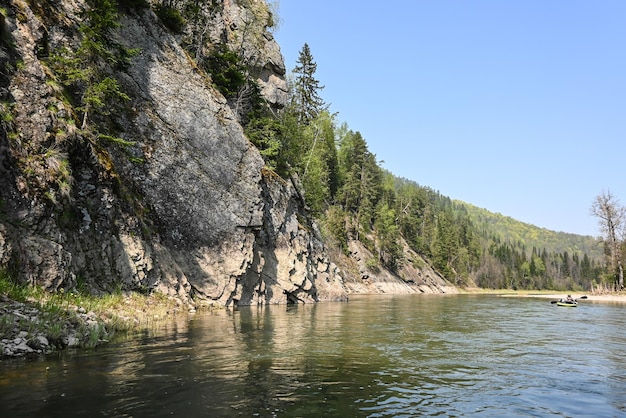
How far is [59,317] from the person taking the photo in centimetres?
1557

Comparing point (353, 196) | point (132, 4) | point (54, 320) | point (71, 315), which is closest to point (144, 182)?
point (132, 4)

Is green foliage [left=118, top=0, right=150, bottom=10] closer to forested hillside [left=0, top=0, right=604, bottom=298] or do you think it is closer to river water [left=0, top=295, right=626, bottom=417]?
forested hillside [left=0, top=0, right=604, bottom=298]

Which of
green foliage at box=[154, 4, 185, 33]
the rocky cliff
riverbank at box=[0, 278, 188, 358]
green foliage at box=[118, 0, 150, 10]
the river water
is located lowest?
the river water

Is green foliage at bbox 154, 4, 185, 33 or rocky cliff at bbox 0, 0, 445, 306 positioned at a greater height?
green foliage at bbox 154, 4, 185, 33

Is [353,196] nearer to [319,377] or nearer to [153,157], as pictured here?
[153,157]

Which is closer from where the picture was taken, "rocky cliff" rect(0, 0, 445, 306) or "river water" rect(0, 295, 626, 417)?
"river water" rect(0, 295, 626, 417)

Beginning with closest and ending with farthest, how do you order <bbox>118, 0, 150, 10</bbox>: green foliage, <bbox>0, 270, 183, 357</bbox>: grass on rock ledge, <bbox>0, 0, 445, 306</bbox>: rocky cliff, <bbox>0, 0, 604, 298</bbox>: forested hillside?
<bbox>0, 270, 183, 357</bbox>: grass on rock ledge → <bbox>0, 0, 445, 306</bbox>: rocky cliff → <bbox>0, 0, 604, 298</bbox>: forested hillside → <bbox>118, 0, 150, 10</bbox>: green foliage

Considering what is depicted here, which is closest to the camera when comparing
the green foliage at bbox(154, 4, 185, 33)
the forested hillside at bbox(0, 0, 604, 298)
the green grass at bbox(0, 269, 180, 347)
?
the green grass at bbox(0, 269, 180, 347)

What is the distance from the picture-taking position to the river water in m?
9.36

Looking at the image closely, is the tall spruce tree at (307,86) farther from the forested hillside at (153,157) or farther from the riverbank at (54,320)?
the riverbank at (54,320)

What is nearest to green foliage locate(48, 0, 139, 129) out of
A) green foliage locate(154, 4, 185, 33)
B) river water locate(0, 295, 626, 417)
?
river water locate(0, 295, 626, 417)

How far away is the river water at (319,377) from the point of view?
936 centimetres

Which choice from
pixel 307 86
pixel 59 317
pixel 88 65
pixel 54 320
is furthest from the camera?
pixel 307 86

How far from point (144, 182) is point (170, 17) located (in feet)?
62.6
